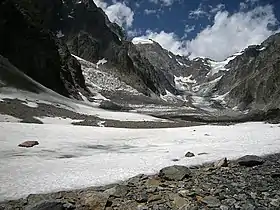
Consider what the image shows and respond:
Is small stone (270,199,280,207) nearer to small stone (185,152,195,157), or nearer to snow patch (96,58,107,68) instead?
small stone (185,152,195,157)

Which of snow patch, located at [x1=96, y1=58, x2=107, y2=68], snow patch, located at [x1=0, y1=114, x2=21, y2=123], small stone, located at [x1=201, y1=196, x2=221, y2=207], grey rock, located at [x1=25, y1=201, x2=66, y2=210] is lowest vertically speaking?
grey rock, located at [x1=25, y1=201, x2=66, y2=210]

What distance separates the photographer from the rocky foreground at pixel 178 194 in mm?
10062

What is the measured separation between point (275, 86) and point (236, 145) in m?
120

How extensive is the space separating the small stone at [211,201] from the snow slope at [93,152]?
3.64m

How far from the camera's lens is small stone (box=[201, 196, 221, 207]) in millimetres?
9922

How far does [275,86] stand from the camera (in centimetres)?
13088

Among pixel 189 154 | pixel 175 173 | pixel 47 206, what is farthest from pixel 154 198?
pixel 189 154

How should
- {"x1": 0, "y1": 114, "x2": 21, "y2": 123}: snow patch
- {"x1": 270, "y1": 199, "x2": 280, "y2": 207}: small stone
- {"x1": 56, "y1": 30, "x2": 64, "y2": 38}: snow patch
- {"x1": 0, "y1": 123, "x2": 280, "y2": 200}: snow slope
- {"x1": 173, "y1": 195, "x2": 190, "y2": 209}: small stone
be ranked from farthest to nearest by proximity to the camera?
1. {"x1": 56, "y1": 30, "x2": 64, "y2": 38}: snow patch
2. {"x1": 0, "y1": 114, "x2": 21, "y2": 123}: snow patch
3. {"x1": 0, "y1": 123, "x2": 280, "y2": 200}: snow slope
4. {"x1": 173, "y1": 195, "x2": 190, "y2": 209}: small stone
5. {"x1": 270, "y1": 199, "x2": 280, "y2": 207}: small stone

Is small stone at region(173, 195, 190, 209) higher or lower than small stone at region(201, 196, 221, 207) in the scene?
lower

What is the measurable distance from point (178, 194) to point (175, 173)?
179 centimetres

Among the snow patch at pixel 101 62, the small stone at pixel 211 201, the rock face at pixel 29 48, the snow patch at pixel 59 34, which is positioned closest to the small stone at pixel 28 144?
the small stone at pixel 211 201

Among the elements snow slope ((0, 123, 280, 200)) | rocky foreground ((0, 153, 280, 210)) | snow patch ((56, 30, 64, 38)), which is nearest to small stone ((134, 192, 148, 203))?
rocky foreground ((0, 153, 280, 210))

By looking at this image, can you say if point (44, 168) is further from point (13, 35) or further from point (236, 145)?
point (13, 35)

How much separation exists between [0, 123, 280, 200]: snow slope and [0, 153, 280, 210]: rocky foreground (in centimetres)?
98
